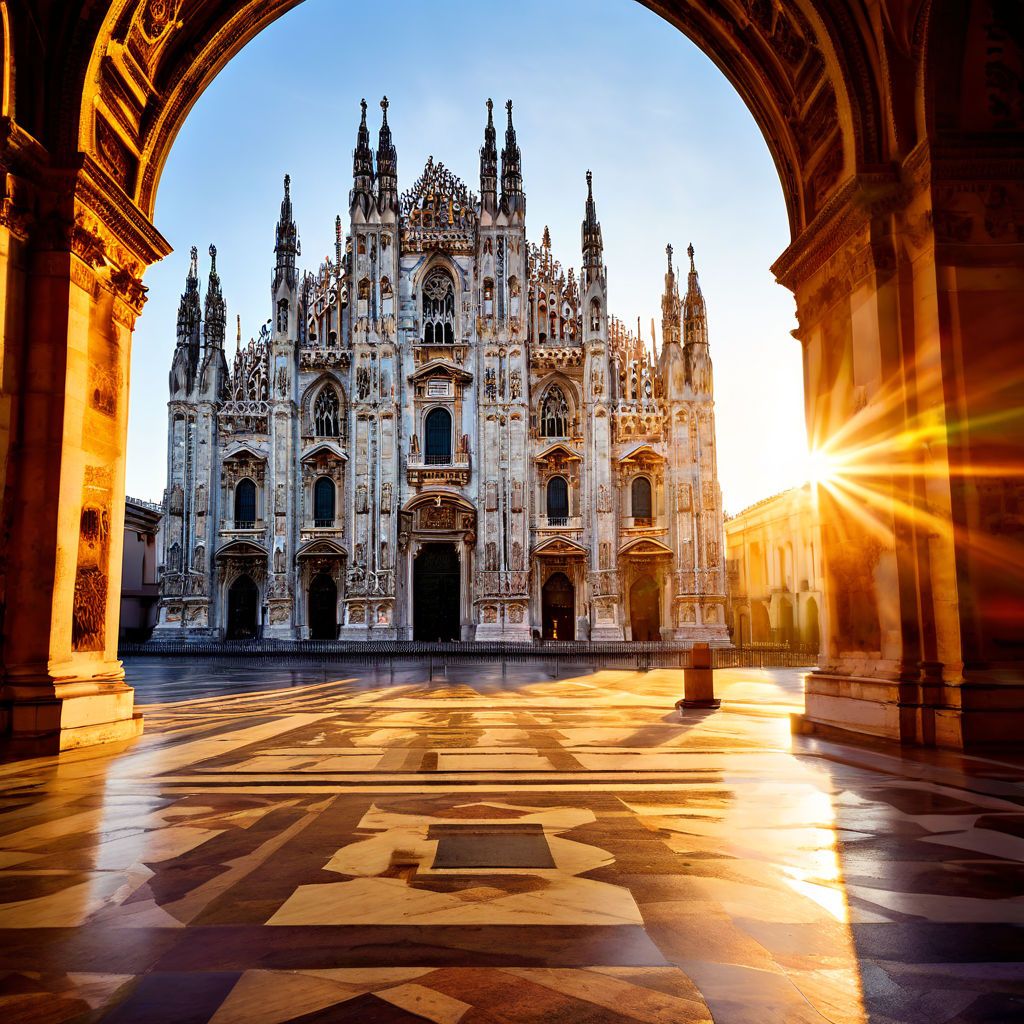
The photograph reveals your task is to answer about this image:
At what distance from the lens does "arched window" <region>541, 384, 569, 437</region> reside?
39625mm

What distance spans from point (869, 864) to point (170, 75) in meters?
11.9

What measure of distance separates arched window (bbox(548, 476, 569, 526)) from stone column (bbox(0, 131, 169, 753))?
29.8 metres

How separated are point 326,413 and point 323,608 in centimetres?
909

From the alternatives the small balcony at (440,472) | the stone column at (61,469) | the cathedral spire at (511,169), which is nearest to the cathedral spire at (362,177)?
the cathedral spire at (511,169)

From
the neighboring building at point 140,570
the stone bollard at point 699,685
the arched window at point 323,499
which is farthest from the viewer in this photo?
the neighboring building at point 140,570

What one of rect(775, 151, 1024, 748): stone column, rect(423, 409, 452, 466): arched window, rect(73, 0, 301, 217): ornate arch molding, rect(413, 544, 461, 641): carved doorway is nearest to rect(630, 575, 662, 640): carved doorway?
rect(413, 544, 461, 641): carved doorway

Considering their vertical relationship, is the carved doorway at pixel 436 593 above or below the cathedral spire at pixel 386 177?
below

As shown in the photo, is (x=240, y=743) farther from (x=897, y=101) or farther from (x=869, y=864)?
(x=897, y=101)

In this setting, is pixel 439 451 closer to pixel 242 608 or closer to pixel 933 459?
pixel 242 608

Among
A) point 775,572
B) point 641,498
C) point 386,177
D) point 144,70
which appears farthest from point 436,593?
point 144,70

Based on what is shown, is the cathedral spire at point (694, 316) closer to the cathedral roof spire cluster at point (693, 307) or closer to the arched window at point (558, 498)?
the cathedral roof spire cluster at point (693, 307)

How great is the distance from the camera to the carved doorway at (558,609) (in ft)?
126

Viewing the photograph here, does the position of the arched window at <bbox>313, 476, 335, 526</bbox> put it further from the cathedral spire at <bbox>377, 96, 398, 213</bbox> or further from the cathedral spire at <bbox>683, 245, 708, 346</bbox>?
the cathedral spire at <bbox>683, 245, 708, 346</bbox>

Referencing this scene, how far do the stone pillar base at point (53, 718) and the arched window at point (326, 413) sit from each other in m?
31.3
